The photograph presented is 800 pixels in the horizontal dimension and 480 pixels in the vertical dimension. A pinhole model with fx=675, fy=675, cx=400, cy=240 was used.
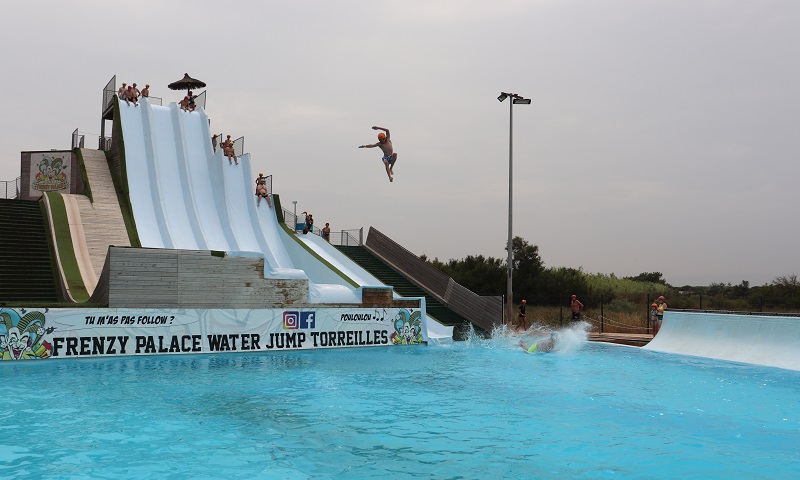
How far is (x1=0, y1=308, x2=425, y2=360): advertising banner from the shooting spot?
15.7 metres

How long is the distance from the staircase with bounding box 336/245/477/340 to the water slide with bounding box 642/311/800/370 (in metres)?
7.20

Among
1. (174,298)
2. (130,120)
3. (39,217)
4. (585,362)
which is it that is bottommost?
(585,362)

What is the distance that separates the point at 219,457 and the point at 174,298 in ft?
38.4

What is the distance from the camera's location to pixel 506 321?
2720 cm

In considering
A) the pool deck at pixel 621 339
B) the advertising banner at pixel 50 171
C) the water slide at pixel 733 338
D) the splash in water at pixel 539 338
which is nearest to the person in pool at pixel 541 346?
the splash in water at pixel 539 338

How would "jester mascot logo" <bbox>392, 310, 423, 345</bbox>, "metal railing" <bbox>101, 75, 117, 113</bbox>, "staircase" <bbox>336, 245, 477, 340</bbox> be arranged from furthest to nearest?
1. "metal railing" <bbox>101, 75, 117, 113</bbox>
2. "staircase" <bbox>336, 245, 477, 340</bbox>
3. "jester mascot logo" <bbox>392, 310, 423, 345</bbox>

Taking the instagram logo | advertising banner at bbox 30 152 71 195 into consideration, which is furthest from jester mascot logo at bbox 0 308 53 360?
advertising banner at bbox 30 152 71 195

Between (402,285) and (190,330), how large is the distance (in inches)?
517

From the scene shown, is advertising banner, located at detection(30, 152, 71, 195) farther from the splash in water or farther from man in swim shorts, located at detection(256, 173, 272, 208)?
the splash in water

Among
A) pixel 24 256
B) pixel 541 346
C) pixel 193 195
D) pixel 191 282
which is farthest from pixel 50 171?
pixel 541 346

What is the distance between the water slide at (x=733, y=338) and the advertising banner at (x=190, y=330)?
7.94m

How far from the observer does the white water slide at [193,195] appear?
93.7ft

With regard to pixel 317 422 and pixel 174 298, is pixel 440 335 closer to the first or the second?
pixel 174 298

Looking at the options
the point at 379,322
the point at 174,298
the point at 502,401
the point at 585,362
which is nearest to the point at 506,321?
the point at 379,322
